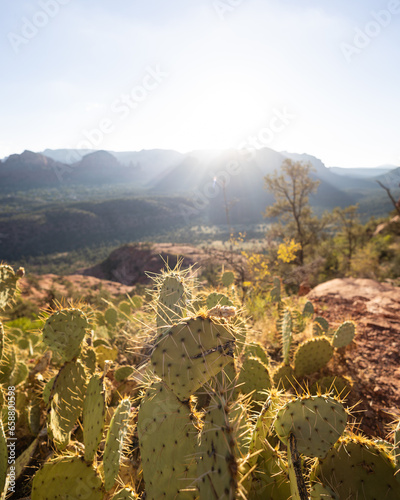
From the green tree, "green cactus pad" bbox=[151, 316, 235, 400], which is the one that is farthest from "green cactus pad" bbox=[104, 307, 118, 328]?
the green tree

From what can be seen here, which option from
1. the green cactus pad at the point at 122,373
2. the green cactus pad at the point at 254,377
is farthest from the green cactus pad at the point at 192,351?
the green cactus pad at the point at 122,373

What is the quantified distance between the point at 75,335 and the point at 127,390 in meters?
1.01

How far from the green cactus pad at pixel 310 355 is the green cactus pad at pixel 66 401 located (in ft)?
6.88

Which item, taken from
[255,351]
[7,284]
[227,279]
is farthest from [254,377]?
[227,279]

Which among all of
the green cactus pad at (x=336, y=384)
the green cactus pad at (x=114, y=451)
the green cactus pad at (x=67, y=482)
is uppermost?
the green cactus pad at (x=114, y=451)

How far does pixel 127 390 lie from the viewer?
257cm

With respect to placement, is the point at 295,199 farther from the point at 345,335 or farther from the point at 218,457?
the point at 218,457

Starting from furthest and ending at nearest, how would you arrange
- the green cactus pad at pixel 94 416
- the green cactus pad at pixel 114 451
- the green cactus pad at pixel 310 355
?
the green cactus pad at pixel 310 355, the green cactus pad at pixel 94 416, the green cactus pad at pixel 114 451

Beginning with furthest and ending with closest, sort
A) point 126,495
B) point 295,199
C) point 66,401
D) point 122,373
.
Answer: point 295,199 → point 122,373 → point 66,401 → point 126,495

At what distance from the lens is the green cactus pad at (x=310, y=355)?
111 inches

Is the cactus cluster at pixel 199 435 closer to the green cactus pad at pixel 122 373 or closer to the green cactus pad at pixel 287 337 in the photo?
the green cactus pad at pixel 122 373

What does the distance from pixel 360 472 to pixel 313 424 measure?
0.45 metres

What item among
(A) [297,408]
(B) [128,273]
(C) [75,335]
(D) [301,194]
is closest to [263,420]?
(A) [297,408]

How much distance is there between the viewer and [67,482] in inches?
55.2
